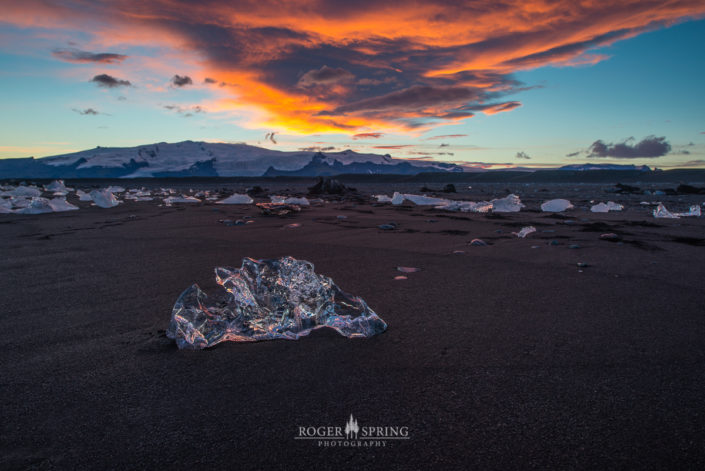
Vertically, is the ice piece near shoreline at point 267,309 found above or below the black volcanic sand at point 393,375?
above

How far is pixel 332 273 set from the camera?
9.34ft

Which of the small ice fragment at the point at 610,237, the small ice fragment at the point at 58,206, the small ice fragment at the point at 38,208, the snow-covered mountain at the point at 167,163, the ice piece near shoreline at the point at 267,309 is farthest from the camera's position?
the snow-covered mountain at the point at 167,163

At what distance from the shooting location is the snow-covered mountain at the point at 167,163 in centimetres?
7288

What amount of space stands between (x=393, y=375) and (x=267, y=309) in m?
0.76

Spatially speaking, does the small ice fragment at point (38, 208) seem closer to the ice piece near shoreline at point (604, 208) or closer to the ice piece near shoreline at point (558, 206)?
the ice piece near shoreline at point (558, 206)

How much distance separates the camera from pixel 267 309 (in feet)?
6.13

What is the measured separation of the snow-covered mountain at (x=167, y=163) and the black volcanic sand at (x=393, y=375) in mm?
70025

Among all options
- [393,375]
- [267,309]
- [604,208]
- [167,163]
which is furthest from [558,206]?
[167,163]

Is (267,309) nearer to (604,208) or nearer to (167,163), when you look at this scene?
(604,208)

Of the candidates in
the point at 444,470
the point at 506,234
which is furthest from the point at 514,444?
the point at 506,234

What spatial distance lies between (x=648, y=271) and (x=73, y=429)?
341 centimetres

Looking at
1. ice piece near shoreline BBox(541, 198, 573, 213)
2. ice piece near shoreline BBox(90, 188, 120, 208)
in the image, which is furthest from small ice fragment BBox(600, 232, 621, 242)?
ice piece near shoreline BBox(90, 188, 120, 208)

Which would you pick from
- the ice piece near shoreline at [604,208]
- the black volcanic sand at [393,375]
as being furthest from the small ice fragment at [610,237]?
the ice piece near shoreline at [604,208]

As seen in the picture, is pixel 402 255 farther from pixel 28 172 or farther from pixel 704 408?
pixel 28 172
